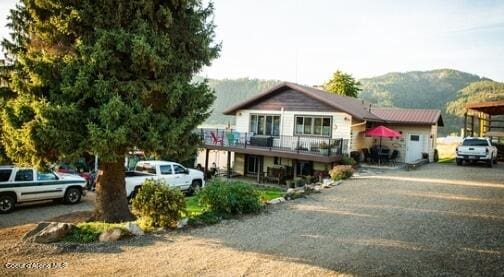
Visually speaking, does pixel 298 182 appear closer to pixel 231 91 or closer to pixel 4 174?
pixel 4 174

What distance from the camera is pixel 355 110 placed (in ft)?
71.7

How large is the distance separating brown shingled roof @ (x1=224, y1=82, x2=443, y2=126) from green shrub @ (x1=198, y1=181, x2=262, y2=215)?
12.4 meters

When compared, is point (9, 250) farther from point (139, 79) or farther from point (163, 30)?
point (163, 30)

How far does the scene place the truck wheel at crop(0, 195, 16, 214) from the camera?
12.8 meters

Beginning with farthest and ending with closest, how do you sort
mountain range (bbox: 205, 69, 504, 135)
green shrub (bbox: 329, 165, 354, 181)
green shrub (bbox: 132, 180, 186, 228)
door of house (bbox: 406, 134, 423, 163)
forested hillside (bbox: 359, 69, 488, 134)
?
forested hillside (bbox: 359, 69, 488, 134)
mountain range (bbox: 205, 69, 504, 135)
door of house (bbox: 406, 134, 423, 163)
green shrub (bbox: 329, 165, 354, 181)
green shrub (bbox: 132, 180, 186, 228)

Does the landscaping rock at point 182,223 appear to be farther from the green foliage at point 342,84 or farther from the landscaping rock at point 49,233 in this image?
the green foliage at point 342,84

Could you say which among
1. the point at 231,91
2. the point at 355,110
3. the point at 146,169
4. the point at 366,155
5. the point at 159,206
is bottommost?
the point at 159,206

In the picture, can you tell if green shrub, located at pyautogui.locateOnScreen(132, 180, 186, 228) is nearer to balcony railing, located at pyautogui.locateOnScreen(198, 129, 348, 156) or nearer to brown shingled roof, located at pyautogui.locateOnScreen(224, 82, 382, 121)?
balcony railing, located at pyautogui.locateOnScreen(198, 129, 348, 156)

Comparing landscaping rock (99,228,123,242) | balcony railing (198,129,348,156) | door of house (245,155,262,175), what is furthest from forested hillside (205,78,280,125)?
landscaping rock (99,228,123,242)

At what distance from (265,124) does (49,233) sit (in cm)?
1806

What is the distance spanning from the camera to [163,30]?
959cm

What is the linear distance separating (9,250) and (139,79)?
465 cm

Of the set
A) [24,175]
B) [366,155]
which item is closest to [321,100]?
[366,155]

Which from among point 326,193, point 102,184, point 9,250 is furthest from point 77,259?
point 326,193
